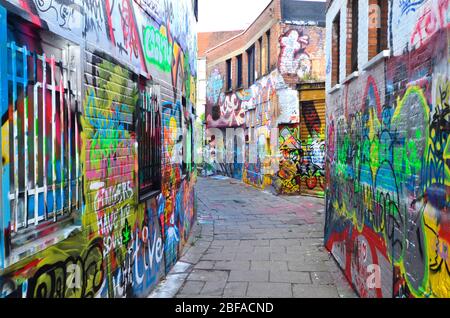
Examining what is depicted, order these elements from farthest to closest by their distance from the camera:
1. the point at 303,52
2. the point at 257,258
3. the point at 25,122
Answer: the point at 303,52
the point at 257,258
the point at 25,122

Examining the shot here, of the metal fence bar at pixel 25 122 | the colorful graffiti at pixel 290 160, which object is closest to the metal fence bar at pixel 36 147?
the metal fence bar at pixel 25 122

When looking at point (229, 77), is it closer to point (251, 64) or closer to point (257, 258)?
point (251, 64)

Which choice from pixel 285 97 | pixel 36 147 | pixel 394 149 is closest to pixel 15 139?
pixel 36 147

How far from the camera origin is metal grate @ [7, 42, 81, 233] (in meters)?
2.66

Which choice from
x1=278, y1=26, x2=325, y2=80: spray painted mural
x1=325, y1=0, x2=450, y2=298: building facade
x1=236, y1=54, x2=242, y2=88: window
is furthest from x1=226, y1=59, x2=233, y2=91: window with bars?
x1=325, y1=0, x2=450, y2=298: building facade

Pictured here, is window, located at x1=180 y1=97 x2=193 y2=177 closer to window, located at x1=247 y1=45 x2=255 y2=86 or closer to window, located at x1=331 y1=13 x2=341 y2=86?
window, located at x1=331 y1=13 x2=341 y2=86

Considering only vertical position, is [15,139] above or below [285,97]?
below

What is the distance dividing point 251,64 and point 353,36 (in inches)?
544

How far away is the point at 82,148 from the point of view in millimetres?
3500

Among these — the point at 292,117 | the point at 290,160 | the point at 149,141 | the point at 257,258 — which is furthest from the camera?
the point at 290,160

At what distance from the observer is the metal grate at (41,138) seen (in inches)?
105

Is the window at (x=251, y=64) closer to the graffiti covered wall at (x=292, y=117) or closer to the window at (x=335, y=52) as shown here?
the graffiti covered wall at (x=292, y=117)

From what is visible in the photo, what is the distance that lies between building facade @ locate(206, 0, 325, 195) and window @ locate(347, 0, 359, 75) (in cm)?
788
